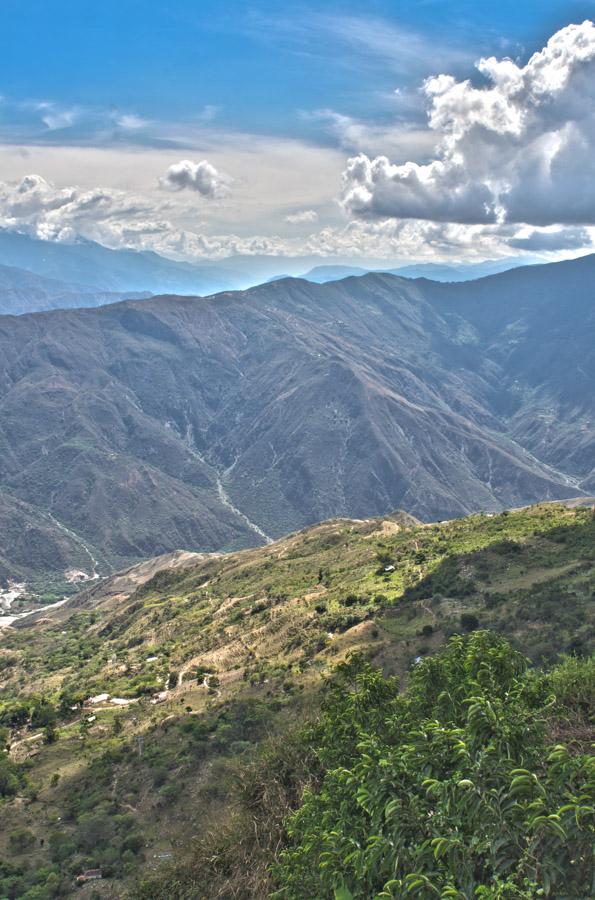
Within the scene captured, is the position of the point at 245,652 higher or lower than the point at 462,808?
lower

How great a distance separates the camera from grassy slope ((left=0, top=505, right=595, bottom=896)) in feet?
134

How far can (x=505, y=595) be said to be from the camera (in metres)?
57.3

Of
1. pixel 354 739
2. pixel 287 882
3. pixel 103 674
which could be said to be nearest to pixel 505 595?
pixel 354 739

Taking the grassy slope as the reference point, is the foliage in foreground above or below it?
above

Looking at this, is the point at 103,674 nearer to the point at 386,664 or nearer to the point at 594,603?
the point at 386,664

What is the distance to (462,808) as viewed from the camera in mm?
12984

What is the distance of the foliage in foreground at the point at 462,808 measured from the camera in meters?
11.4

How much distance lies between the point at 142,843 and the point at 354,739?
21533mm

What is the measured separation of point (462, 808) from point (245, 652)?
5962 cm

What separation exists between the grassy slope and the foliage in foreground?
19481mm

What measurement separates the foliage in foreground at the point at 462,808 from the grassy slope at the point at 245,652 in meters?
19.5

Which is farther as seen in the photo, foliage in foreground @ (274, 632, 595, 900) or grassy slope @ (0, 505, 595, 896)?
grassy slope @ (0, 505, 595, 896)

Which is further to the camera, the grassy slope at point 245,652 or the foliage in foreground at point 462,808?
the grassy slope at point 245,652

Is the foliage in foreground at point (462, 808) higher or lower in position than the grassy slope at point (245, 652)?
higher
